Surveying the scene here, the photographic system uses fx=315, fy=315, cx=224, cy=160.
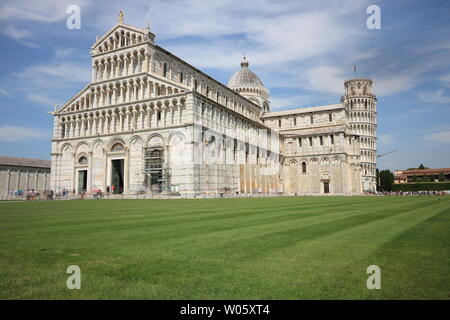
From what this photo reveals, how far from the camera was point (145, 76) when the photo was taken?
145 feet

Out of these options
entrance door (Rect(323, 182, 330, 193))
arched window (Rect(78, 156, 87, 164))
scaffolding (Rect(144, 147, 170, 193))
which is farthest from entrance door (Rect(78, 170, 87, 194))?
entrance door (Rect(323, 182, 330, 193))

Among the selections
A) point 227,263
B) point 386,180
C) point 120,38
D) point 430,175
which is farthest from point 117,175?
point 430,175

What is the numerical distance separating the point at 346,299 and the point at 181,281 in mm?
2268

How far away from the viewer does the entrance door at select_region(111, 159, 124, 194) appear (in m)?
46.4

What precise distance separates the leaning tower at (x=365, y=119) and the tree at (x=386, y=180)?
212 inches

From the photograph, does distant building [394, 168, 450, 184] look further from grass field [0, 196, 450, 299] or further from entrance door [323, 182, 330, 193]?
grass field [0, 196, 450, 299]

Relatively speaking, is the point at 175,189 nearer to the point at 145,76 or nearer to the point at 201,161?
the point at 201,161

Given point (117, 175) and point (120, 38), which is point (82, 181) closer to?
point (117, 175)

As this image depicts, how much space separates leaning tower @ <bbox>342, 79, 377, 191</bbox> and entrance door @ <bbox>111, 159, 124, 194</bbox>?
6947 cm

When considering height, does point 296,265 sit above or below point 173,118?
below

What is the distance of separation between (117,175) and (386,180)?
264ft

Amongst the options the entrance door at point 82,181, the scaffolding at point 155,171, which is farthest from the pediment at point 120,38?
the entrance door at point 82,181

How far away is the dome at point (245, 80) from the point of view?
269 ft
